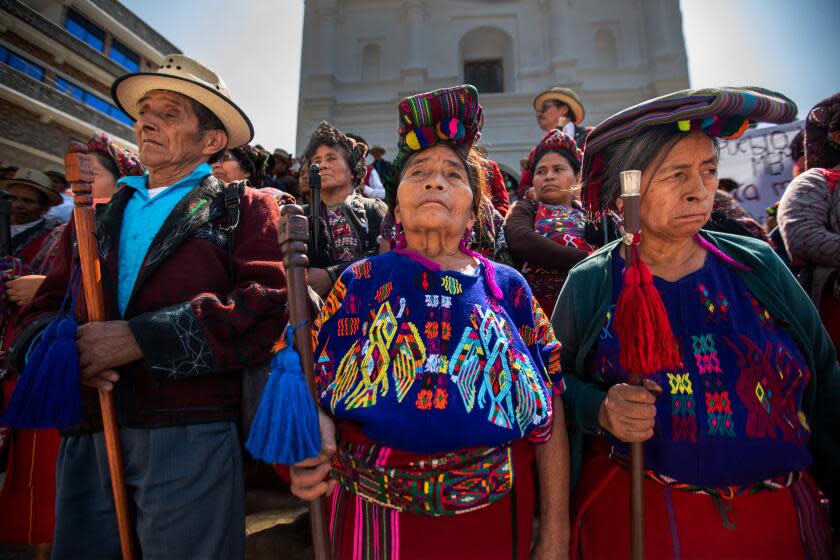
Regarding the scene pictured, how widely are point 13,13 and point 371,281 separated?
2671cm

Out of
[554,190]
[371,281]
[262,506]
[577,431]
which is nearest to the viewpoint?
[371,281]

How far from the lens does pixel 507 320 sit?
1606mm

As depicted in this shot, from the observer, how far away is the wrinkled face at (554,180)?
11.6 feet

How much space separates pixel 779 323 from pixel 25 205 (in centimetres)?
586

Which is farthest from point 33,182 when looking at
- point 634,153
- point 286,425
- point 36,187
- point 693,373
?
point 693,373

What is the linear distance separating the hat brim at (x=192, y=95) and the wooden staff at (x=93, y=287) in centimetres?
54

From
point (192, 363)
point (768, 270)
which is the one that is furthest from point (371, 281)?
point (768, 270)

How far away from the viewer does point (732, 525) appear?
1.52 m

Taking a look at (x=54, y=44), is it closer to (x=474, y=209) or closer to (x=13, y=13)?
(x=13, y=13)

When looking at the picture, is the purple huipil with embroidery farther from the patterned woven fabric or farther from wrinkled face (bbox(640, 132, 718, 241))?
the patterned woven fabric

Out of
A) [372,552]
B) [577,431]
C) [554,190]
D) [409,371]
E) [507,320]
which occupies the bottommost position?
[372,552]

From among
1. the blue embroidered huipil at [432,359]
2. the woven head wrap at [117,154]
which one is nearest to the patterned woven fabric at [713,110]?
the blue embroidered huipil at [432,359]

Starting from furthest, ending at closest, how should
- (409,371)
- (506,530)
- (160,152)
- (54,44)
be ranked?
(54,44) → (160,152) → (506,530) → (409,371)

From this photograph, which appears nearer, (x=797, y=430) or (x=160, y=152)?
(x=797, y=430)
